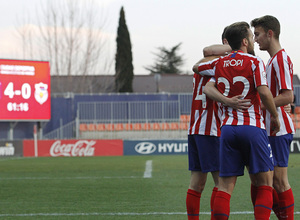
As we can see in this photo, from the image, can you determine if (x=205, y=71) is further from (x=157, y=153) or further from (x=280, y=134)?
(x=157, y=153)

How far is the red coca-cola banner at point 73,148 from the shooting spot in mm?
22062

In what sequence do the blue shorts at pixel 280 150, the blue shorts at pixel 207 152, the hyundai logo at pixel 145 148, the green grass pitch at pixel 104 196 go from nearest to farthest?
the blue shorts at pixel 280 150 → the blue shorts at pixel 207 152 → the green grass pitch at pixel 104 196 → the hyundai logo at pixel 145 148

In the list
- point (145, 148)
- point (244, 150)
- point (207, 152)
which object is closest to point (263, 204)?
point (244, 150)

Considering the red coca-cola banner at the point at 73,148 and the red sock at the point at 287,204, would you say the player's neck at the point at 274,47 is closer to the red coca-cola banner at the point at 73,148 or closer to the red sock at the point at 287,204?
the red sock at the point at 287,204

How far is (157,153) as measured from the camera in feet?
72.3

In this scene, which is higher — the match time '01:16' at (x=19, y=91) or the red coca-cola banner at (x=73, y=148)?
the match time '01:16' at (x=19, y=91)

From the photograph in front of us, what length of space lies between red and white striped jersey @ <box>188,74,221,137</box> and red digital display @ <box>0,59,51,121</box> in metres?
19.3

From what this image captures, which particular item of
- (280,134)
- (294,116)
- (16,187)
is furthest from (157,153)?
(280,134)

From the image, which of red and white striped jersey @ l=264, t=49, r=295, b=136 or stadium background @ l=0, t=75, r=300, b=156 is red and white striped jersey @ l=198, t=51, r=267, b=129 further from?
stadium background @ l=0, t=75, r=300, b=156

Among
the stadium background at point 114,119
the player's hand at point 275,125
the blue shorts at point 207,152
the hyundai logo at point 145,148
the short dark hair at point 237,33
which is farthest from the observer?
the stadium background at point 114,119

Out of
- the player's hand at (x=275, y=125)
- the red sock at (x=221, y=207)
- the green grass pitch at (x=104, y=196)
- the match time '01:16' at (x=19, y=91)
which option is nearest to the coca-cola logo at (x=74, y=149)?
the match time '01:16' at (x=19, y=91)

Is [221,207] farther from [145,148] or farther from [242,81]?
[145,148]

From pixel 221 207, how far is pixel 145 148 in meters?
17.8

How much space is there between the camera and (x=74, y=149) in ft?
72.4
